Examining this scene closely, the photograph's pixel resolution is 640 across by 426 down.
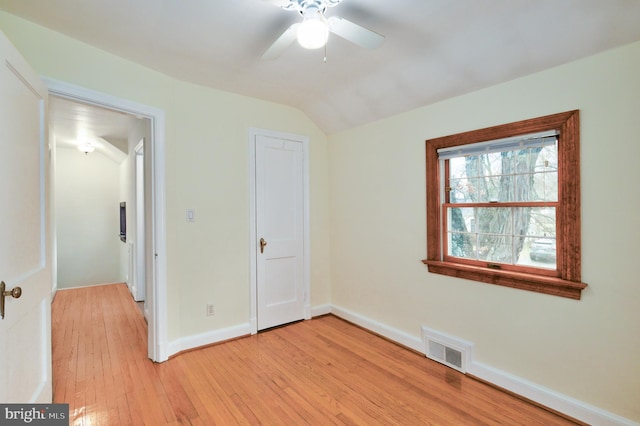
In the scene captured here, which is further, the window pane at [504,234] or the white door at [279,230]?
the white door at [279,230]

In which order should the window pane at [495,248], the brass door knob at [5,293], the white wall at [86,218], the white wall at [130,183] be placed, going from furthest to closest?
1. the white wall at [86,218]
2. the white wall at [130,183]
3. the window pane at [495,248]
4. the brass door knob at [5,293]

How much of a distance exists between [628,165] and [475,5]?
1.30m

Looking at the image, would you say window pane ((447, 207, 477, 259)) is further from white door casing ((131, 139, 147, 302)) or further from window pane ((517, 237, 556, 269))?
white door casing ((131, 139, 147, 302))

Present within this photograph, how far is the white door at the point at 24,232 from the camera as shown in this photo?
136 centimetres

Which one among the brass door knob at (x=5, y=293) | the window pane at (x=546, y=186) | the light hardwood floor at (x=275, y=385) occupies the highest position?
the window pane at (x=546, y=186)

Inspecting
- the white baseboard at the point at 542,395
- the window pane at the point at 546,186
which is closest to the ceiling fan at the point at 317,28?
the window pane at the point at 546,186

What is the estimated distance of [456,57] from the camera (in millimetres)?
2234

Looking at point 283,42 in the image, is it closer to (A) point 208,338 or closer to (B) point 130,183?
(A) point 208,338

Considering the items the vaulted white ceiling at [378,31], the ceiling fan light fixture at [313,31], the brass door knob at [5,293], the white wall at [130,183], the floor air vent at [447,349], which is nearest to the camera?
the brass door knob at [5,293]

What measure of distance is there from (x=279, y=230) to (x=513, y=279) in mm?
2312

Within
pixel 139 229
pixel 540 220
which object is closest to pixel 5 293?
pixel 540 220

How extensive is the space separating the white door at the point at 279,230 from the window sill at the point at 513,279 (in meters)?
Answer: 1.56

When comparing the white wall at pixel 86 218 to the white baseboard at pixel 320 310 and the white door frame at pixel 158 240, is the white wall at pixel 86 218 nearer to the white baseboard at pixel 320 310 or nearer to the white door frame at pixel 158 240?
the white door frame at pixel 158 240

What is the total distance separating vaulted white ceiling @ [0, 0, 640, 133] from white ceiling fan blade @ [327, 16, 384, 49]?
0.84 ft
